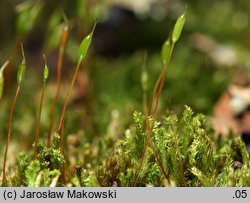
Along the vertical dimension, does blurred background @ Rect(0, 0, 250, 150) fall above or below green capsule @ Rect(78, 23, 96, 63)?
above

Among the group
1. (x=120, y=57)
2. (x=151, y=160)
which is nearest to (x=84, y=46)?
Answer: (x=151, y=160)

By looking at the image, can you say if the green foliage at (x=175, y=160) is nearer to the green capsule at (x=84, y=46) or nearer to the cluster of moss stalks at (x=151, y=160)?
the cluster of moss stalks at (x=151, y=160)

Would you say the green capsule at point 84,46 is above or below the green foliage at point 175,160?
above

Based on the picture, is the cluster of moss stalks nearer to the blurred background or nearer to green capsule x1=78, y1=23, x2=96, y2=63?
green capsule x1=78, y1=23, x2=96, y2=63

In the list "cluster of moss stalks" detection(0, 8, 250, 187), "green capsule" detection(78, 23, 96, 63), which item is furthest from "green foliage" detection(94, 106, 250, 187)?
"green capsule" detection(78, 23, 96, 63)

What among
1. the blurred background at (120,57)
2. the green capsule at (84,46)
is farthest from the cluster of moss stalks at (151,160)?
the blurred background at (120,57)

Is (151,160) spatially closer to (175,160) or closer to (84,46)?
(175,160)
